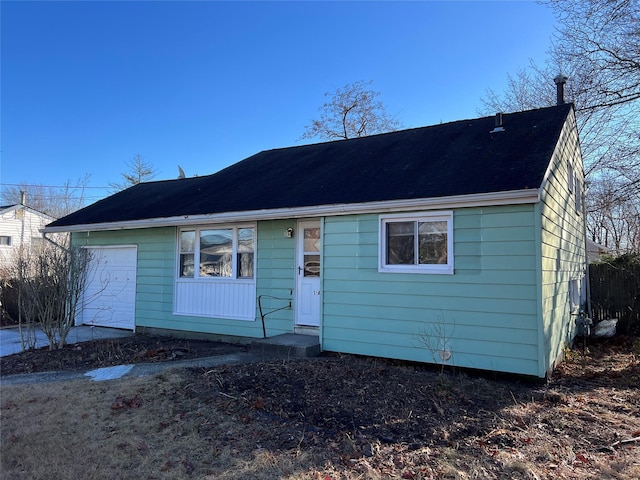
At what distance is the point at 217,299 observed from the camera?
8797 mm

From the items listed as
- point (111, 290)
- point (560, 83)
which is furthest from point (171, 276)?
point (560, 83)

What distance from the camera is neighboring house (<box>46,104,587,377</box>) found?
5598 mm

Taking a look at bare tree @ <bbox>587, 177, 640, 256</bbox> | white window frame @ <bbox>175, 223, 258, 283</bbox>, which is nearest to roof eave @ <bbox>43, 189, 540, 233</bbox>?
white window frame @ <bbox>175, 223, 258, 283</bbox>

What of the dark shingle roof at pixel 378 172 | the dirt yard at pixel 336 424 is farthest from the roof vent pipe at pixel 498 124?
the dirt yard at pixel 336 424

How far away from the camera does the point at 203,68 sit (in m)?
12.3

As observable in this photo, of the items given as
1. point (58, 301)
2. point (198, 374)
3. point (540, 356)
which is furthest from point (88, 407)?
point (540, 356)

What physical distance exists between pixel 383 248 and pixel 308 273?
182 cm

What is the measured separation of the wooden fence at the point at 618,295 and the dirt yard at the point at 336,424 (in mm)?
5160

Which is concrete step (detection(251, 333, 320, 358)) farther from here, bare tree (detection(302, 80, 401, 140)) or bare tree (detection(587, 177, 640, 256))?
bare tree (detection(302, 80, 401, 140))

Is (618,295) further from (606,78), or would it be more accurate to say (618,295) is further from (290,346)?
(290,346)

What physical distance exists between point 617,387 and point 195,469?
5.68 m

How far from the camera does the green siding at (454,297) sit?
5453 millimetres

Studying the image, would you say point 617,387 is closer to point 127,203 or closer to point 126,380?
point 126,380

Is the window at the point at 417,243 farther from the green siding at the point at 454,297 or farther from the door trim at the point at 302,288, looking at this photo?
the door trim at the point at 302,288
